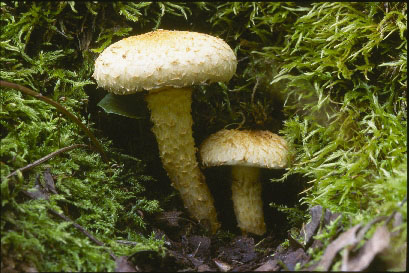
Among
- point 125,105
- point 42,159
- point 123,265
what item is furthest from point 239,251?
point 42,159

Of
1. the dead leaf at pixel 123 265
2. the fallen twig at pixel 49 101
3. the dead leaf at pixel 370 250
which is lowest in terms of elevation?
the dead leaf at pixel 123 265

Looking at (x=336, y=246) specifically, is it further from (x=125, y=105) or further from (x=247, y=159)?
(x=125, y=105)

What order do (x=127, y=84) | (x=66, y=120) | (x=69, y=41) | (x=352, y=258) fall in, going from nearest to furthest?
(x=352, y=258) < (x=127, y=84) < (x=66, y=120) < (x=69, y=41)

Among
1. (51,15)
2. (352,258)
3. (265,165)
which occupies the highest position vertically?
(51,15)

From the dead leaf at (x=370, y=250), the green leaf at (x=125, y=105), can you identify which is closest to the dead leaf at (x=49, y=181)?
the green leaf at (x=125, y=105)

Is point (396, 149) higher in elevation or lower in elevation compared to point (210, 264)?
higher

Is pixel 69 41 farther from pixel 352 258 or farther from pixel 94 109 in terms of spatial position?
pixel 352 258

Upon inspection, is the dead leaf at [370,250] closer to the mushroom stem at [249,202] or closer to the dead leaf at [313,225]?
the dead leaf at [313,225]

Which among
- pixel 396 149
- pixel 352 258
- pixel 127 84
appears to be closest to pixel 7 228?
pixel 127 84
